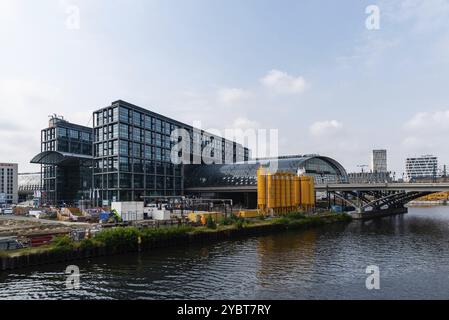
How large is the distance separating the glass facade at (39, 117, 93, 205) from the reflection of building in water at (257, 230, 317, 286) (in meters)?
84.5

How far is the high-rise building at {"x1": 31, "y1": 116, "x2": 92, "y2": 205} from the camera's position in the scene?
4875 inches

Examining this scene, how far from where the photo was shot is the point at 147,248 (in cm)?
4434

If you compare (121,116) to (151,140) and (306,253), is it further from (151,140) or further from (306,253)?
(306,253)

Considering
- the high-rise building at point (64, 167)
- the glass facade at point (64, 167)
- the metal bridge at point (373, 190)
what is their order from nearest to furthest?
1. the metal bridge at point (373, 190)
2. the glass facade at point (64, 167)
3. the high-rise building at point (64, 167)

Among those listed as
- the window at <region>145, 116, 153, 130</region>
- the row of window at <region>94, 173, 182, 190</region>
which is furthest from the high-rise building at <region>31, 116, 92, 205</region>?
the window at <region>145, 116, 153, 130</region>

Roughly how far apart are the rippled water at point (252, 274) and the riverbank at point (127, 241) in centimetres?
169

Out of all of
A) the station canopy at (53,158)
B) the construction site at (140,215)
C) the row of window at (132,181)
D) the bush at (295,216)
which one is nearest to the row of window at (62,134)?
the station canopy at (53,158)

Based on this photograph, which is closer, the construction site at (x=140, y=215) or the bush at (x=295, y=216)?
the construction site at (x=140, y=215)

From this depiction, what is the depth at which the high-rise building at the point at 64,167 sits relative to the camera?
12381 centimetres

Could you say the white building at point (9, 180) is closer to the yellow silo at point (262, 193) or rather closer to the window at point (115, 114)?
the window at point (115, 114)

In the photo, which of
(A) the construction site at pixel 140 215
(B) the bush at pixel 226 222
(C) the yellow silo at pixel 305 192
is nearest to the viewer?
(A) the construction site at pixel 140 215

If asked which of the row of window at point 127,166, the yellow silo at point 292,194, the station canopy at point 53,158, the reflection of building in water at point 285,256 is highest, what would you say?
the station canopy at point 53,158
